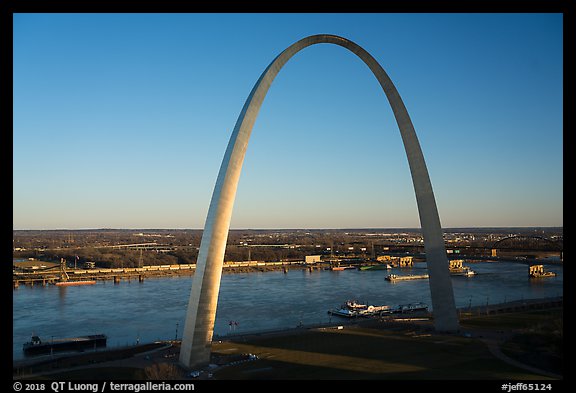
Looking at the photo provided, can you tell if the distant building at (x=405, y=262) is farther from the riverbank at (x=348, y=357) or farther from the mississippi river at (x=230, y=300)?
the riverbank at (x=348, y=357)

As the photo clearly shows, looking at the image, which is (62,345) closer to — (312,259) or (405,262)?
(312,259)

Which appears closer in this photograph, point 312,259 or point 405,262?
point 405,262

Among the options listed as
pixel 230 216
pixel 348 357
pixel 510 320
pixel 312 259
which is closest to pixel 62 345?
pixel 230 216

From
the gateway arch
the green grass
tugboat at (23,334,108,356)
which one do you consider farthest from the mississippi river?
the gateway arch

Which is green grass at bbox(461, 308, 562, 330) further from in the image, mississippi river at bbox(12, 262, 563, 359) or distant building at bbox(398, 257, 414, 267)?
distant building at bbox(398, 257, 414, 267)
